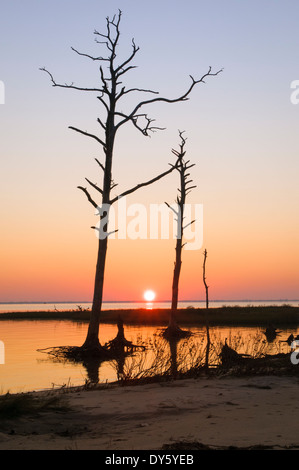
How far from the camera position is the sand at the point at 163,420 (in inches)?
261

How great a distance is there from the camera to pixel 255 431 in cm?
704

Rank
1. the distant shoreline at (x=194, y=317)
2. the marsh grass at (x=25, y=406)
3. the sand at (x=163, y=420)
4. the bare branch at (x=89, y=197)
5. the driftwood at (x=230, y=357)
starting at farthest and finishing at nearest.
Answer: the distant shoreline at (x=194, y=317)
the bare branch at (x=89, y=197)
the driftwood at (x=230, y=357)
the marsh grass at (x=25, y=406)
the sand at (x=163, y=420)

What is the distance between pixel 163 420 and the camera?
310 inches

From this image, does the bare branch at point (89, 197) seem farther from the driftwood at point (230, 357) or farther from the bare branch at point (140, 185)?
the driftwood at point (230, 357)

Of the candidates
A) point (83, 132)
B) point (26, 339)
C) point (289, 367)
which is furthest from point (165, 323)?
point (289, 367)

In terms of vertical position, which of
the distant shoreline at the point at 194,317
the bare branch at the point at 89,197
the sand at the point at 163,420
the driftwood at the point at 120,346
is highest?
the bare branch at the point at 89,197

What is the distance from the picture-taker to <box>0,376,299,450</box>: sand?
6.64 metres

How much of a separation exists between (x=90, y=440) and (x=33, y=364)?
Result: 11.1m

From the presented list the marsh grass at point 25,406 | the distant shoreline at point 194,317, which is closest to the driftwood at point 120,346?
the marsh grass at point 25,406

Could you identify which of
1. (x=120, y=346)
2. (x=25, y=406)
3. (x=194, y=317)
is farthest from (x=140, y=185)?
(x=194, y=317)

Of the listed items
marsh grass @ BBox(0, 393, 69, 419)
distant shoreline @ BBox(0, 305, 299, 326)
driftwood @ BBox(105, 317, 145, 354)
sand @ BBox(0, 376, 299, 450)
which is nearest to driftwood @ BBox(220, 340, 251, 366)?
sand @ BBox(0, 376, 299, 450)

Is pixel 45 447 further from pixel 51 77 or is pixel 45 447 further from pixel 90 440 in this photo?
pixel 51 77

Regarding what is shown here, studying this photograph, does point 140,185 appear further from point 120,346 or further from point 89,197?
point 120,346
